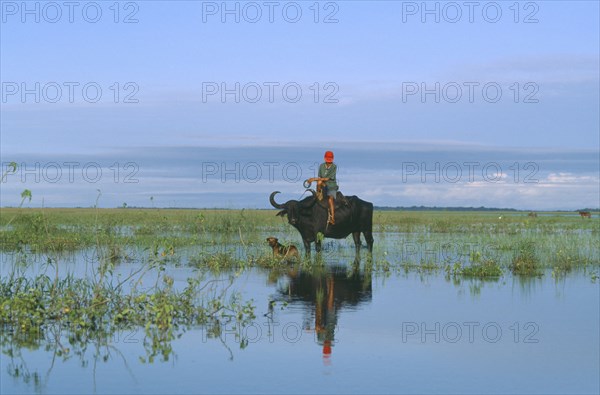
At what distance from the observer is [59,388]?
7.55m

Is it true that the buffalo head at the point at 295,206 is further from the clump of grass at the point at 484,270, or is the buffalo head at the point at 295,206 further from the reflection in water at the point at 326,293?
the clump of grass at the point at 484,270

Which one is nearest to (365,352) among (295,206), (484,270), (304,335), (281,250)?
(304,335)

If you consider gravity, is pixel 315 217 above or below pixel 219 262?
above

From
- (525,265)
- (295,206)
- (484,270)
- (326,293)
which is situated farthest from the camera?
(295,206)

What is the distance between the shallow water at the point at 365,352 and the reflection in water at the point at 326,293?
1.4 inches

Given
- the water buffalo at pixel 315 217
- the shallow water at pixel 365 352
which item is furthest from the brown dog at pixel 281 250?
the shallow water at pixel 365 352

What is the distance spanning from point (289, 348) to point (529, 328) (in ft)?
11.9

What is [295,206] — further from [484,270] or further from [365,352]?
[365,352]

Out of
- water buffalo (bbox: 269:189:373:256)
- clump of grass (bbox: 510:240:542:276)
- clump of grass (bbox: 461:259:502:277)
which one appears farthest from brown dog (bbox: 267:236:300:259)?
clump of grass (bbox: 510:240:542:276)

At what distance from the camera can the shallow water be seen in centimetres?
785

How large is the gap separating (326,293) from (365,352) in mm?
4799

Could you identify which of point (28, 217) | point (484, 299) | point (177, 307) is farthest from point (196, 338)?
point (28, 217)

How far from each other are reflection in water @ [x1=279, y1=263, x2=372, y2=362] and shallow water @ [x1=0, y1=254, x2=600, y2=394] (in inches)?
1.4

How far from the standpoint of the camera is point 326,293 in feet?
46.2
